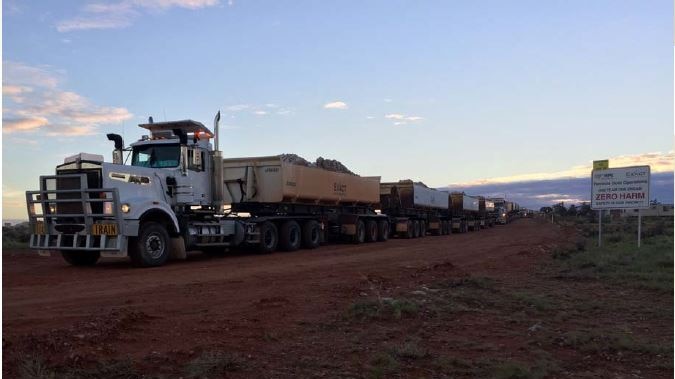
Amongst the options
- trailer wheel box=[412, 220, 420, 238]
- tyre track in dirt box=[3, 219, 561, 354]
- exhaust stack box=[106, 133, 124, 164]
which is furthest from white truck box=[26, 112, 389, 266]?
trailer wheel box=[412, 220, 420, 238]

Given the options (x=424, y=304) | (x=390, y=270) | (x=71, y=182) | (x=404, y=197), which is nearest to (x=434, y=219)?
(x=404, y=197)

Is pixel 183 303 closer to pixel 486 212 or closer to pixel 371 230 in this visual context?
pixel 371 230

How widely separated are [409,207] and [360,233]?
10.0m

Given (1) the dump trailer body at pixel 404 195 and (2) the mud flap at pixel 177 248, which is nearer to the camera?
(2) the mud flap at pixel 177 248

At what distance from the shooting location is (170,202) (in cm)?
1633

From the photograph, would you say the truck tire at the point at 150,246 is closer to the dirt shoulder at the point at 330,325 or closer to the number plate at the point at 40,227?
the dirt shoulder at the point at 330,325

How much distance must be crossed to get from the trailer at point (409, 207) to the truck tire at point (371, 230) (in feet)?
10.7

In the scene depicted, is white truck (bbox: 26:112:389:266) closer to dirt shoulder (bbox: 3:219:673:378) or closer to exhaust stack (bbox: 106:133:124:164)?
exhaust stack (bbox: 106:133:124:164)

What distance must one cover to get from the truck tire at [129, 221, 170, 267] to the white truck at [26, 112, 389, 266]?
0.03m

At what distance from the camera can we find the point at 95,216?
1420 centimetres

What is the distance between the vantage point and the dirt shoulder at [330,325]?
5855 mm

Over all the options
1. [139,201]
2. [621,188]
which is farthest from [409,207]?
[139,201]

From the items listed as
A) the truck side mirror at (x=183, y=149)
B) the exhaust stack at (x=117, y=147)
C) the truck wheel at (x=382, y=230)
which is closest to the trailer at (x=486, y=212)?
the truck wheel at (x=382, y=230)

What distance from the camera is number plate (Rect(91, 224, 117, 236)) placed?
14.0m
